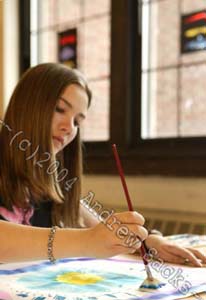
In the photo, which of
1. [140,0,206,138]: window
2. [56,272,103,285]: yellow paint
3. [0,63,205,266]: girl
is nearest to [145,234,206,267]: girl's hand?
[0,63,205,266]: girl

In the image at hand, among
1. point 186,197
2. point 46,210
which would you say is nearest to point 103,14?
point 186,197

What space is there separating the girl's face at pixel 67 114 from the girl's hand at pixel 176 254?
372 mm

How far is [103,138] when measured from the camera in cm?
240

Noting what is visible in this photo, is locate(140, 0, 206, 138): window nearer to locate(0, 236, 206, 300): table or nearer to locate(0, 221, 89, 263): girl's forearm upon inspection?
locate(0, 236, 206, 300): table

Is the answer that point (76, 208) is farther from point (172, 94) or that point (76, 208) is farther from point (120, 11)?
point (120, 11)

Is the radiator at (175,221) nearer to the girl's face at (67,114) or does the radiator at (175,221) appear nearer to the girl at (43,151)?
the girl at (43,151)

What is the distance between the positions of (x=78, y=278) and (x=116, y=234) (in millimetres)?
145

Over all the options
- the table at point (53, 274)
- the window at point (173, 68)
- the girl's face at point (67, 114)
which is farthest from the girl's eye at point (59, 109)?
the window at point (173, 68)

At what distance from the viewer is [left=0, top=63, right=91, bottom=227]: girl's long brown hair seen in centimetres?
120

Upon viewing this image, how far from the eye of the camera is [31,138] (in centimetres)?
121

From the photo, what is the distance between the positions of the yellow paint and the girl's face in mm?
448

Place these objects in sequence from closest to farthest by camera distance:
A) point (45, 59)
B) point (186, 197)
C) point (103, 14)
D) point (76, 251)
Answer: point (76, 251) → point (186, 197) → point (103, 14) → point (45, 59)

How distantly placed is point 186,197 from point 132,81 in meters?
0.64

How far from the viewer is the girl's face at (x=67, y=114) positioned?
1234 millimetres
